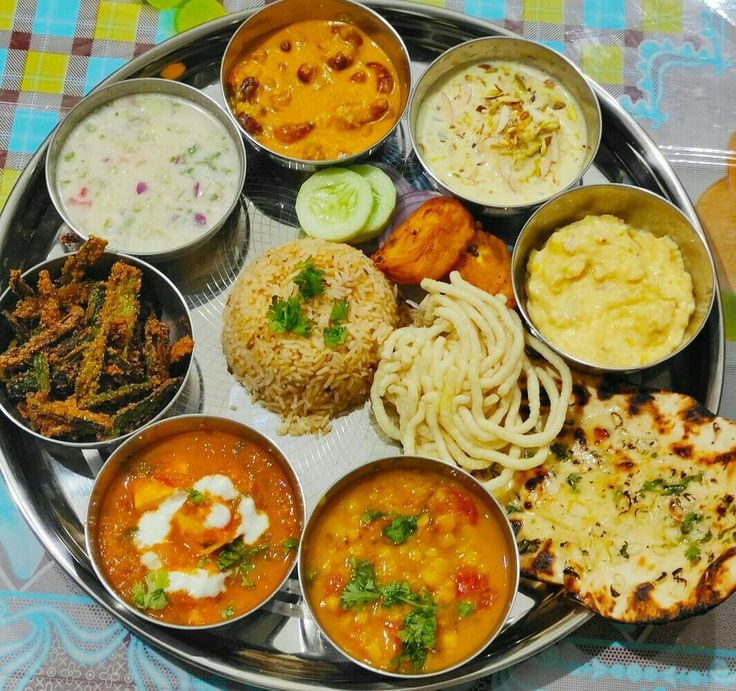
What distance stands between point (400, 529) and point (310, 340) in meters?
1.06

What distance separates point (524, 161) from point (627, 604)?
2143 mm

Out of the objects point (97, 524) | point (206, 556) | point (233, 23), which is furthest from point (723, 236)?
point (97, 524)

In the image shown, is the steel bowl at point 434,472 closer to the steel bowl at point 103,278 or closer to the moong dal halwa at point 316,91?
the steel bowl at point 103,278

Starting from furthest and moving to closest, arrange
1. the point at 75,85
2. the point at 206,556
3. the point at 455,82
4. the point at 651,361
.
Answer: the point at 75,85, the point at 455,82, the point at 651,361, the point at 206,556

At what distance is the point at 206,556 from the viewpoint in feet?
10.5

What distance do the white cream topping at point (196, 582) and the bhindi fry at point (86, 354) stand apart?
70 cm

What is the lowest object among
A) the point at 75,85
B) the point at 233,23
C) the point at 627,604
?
the point at 627,604

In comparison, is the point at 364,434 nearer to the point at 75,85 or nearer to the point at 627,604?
the point at 627,604

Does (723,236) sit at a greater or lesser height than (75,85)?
greater

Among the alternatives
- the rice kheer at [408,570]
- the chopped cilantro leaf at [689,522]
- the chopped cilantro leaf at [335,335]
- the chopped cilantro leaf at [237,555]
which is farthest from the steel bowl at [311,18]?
the chopped cilantro leaf at [689,522]

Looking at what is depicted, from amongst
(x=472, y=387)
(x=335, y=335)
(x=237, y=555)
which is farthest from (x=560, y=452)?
(x=237, y=555)

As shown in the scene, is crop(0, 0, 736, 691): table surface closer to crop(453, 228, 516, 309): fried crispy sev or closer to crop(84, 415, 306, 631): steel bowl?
crop(84, 415, 306, 631): steel bowl

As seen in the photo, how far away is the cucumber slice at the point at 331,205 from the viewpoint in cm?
386

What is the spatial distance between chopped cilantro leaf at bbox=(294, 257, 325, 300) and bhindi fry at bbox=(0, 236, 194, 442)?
0.58 meters
